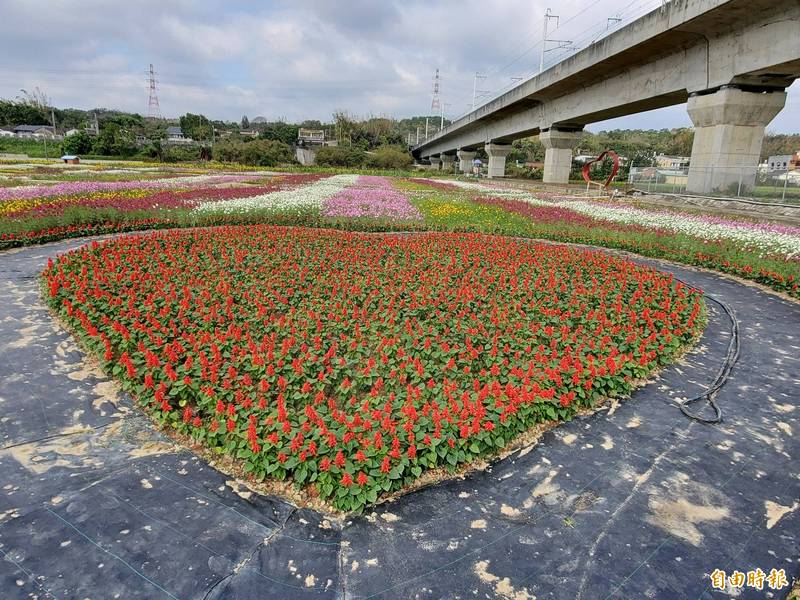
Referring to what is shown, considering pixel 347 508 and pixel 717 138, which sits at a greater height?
pixel 717 138

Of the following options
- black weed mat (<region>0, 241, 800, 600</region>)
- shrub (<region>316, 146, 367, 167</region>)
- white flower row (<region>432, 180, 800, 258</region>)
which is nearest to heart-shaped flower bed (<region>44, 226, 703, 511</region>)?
black weed mat (<region>0, 241, 800, 600</region>)

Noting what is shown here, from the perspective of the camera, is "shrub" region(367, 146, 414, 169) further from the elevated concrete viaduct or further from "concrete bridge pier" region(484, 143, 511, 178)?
the elevated concrete viaduct

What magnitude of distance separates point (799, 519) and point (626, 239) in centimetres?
945

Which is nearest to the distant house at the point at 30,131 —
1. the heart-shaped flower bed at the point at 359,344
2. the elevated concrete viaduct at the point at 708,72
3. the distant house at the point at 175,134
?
the distant house at the point at 175,134

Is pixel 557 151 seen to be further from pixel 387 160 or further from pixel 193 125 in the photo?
pixel 193 125

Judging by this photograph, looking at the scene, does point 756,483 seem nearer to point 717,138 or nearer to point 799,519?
point 799,519

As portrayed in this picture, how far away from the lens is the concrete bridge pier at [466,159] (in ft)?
200

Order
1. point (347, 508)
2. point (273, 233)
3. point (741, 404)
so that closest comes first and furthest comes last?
point (347, 508), point (741, 404), point (273, 233)

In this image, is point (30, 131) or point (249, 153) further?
point (30, 131)

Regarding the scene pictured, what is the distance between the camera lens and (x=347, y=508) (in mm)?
2678

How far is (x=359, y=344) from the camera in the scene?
4289 millimetres

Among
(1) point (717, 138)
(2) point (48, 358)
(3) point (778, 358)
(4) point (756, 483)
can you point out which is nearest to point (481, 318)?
(4) point (756, 483)

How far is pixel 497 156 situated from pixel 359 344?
4438cm

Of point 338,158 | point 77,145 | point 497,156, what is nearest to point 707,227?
point 497,156
